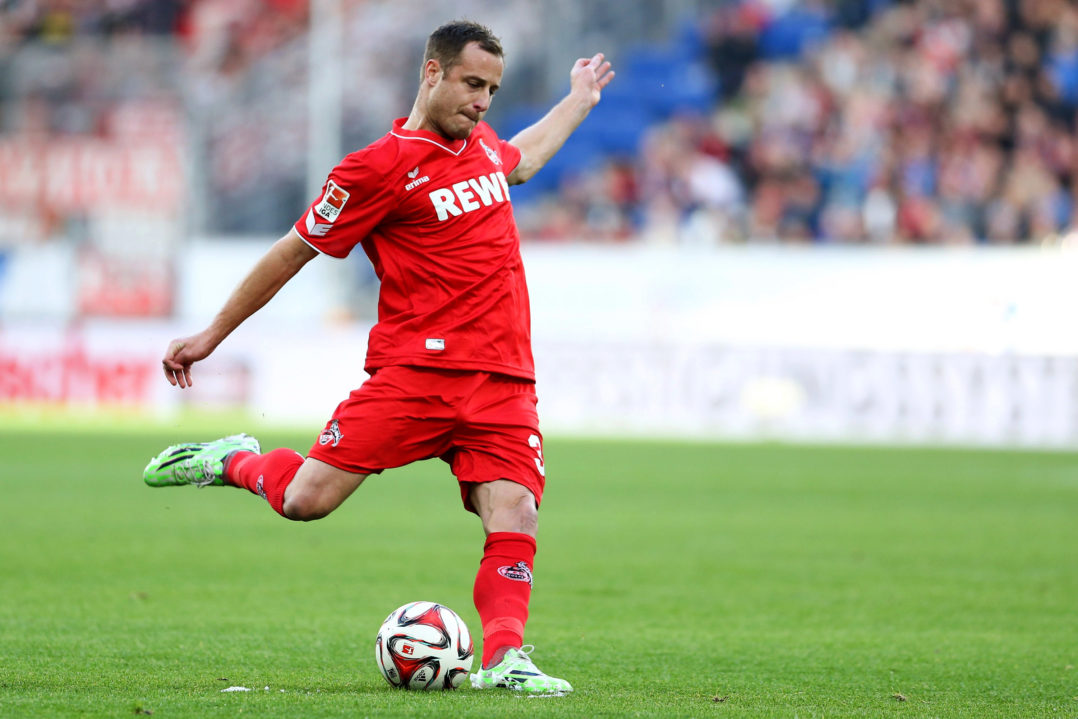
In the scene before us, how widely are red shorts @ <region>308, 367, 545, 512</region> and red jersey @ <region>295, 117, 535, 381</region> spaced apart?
0.22 ft

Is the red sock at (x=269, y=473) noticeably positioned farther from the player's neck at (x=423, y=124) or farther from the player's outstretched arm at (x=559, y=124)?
the player's outstretched arm at (x=559, y=124)

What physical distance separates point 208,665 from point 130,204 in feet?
70.7

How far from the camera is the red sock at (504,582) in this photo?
541cm

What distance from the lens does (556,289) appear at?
23.0 metres

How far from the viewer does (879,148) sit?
78.4ft

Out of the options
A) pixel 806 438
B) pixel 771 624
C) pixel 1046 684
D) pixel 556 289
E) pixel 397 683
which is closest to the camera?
pixel 397 683

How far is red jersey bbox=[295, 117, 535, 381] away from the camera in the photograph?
5398 millimetres

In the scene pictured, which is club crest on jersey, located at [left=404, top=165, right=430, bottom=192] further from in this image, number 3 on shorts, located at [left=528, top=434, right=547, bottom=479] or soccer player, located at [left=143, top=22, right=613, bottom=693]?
number 3 on shorts, located at [left=528, top=434, right=547, bottom=479]

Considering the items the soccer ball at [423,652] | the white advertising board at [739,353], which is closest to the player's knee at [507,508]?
the soccer ball at [423,652]

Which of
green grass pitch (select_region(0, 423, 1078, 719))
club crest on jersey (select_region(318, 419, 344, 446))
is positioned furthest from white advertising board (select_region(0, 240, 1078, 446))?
club crest on jersey (select_region(318, 419, 344, 446))

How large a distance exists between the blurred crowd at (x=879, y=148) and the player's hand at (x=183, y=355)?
59.1ft

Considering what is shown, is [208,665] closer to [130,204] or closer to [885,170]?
[885,170]

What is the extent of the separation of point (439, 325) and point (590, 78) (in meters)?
1.63

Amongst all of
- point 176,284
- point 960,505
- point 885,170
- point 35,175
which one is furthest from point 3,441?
point 885,170
